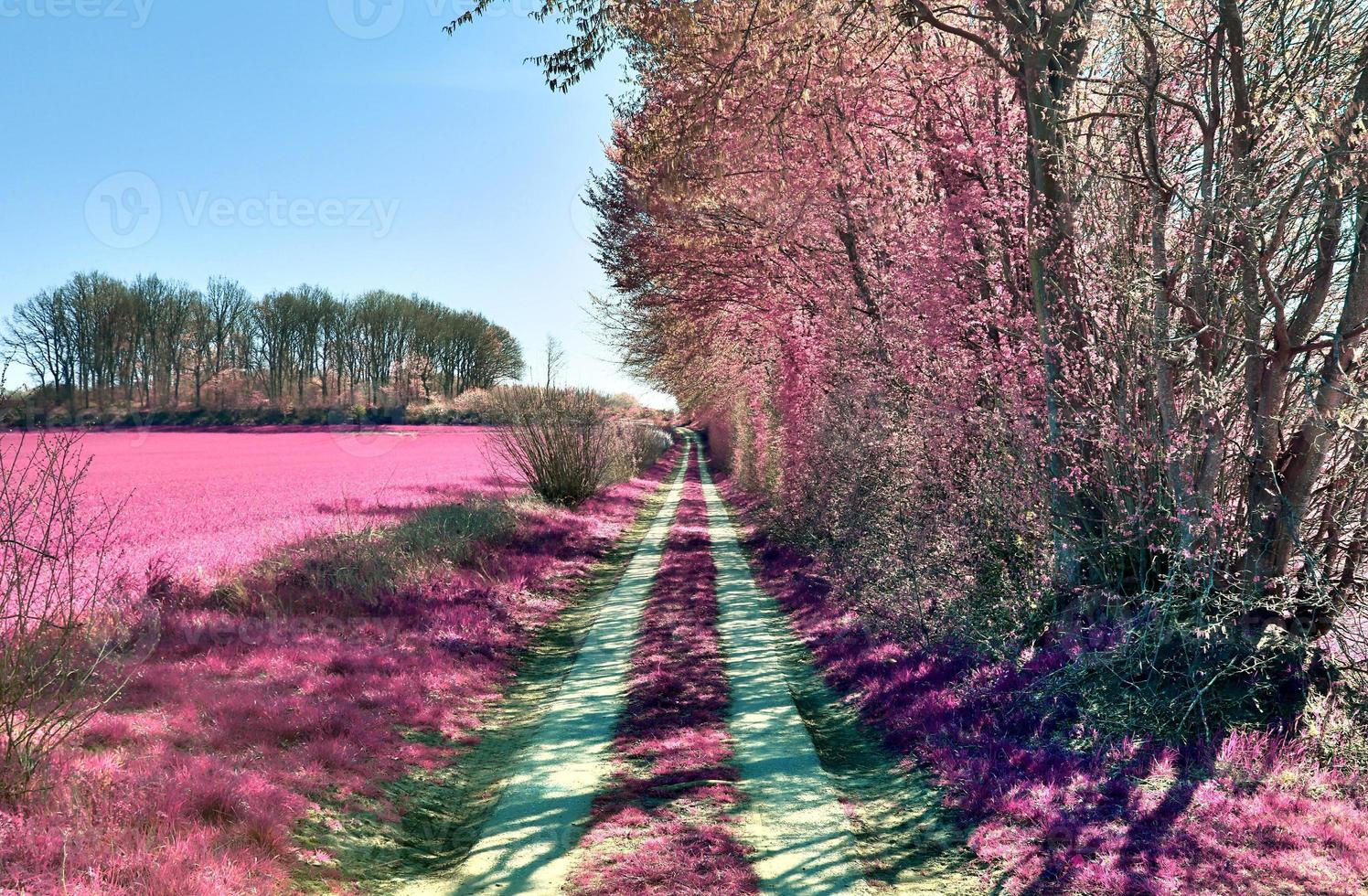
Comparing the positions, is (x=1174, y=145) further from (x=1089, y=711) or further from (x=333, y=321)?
(x=333, y=321)

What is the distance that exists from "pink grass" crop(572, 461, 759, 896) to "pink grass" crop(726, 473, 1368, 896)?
5.48 feet

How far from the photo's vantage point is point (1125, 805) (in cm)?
511

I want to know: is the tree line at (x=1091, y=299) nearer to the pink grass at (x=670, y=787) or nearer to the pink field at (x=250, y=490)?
the pink grass at (x=670, y=787)

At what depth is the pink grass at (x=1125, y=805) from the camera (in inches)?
170

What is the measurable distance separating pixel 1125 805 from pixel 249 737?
646 cm

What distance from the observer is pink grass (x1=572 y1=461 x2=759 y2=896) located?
4570 millimetres

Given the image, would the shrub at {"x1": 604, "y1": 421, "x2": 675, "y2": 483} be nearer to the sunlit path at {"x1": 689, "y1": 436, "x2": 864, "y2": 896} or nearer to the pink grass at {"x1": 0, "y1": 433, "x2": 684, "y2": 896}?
the pink grass at {"x1": 0, "y1": 433, "x2": 684, "y2": 896}

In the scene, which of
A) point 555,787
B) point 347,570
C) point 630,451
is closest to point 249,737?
point 555,787

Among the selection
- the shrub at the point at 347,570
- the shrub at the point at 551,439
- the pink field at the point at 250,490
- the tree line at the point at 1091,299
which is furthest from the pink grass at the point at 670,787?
the shrub at the point at 551,439

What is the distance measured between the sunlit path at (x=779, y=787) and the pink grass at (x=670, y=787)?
16 centimetres

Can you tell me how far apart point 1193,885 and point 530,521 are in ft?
51.8

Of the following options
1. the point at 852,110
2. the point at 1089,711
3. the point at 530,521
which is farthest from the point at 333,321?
the point at 1089,711

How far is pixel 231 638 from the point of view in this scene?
8.38 m

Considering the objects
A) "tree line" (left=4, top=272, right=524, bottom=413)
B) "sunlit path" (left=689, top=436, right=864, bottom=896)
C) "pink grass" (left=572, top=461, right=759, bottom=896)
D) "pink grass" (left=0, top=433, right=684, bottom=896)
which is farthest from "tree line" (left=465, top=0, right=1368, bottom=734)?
"tree line" (left=4, top=272, right=524, bottom=413)
